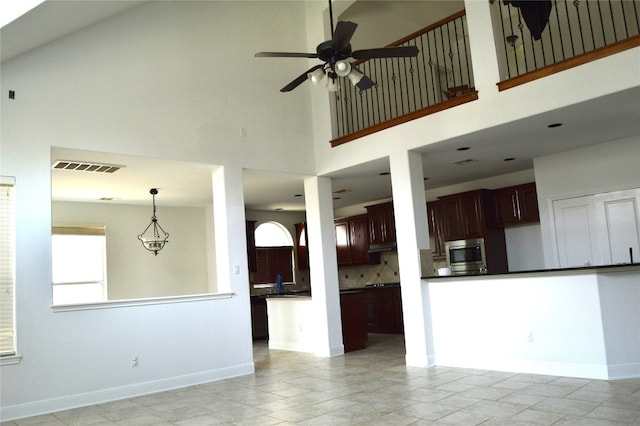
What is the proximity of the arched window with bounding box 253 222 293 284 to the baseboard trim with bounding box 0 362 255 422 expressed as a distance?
436 centimetres

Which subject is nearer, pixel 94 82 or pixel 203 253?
pixel 94 82

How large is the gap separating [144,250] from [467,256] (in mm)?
5715

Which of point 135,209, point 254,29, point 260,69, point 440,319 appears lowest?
point 440,319

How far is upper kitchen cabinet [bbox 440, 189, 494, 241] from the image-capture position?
847 centimetres

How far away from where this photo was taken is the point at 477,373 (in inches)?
214

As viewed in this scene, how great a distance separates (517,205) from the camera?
27.0ft

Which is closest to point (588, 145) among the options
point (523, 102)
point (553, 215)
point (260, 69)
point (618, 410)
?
point (553, 215)

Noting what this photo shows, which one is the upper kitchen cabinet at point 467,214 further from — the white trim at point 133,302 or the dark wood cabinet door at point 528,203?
the white trim at point 133,302

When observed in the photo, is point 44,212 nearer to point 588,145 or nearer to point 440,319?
point 440,319

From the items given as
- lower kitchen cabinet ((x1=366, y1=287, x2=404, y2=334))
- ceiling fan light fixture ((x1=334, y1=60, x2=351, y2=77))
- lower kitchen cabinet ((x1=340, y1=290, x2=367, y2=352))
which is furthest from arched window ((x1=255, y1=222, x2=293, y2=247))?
ceiling fan light fixture ((x1=334, y1=60, x2=351, y2=77))

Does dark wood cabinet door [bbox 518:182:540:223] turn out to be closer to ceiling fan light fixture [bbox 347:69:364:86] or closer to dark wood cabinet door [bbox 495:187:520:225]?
dark wood cabinet door [bbox 495:187:520:225]

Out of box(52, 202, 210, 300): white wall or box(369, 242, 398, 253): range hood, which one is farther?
box(369, 242, 398, 253): range hood

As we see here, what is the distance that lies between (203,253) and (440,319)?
Answer: 17.8 feet

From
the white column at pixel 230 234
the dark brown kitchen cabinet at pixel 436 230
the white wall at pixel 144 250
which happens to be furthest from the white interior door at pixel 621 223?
the white wall at pixel 144 250
